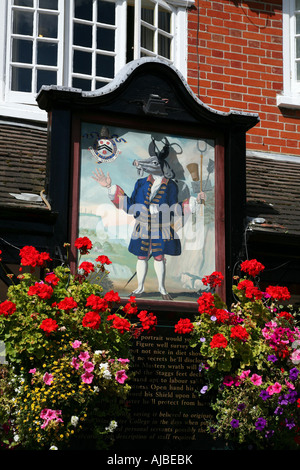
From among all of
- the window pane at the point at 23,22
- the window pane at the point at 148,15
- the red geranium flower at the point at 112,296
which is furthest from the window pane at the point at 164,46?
the red geranium flower at the point at 112,296

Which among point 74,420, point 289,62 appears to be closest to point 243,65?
point 289,62

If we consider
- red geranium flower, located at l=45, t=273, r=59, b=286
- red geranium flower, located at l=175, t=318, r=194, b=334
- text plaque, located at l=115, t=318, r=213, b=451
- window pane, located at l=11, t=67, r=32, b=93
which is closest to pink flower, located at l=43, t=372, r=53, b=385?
red geranium flower, located at l=45, t=273, r=59, b=286

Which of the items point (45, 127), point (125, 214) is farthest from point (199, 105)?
point (45, 127)

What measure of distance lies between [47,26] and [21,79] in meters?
0.78

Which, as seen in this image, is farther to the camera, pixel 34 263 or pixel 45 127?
pixel 45 127

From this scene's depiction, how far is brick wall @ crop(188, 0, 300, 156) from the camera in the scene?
1182 centimetres

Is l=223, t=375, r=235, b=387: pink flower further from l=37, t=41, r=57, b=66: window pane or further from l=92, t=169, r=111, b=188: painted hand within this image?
l=37, t=41, r=57, b=66: window pane

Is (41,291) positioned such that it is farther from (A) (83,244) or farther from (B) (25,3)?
(B) (25,3)

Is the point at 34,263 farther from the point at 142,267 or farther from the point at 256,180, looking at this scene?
the point at 256,180

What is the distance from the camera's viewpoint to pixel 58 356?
793cm

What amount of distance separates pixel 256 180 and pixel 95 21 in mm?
2888

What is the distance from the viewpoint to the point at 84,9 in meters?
11.4

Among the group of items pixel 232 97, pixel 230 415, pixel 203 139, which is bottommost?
pixel 230 415

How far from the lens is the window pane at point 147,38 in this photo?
11555mm
